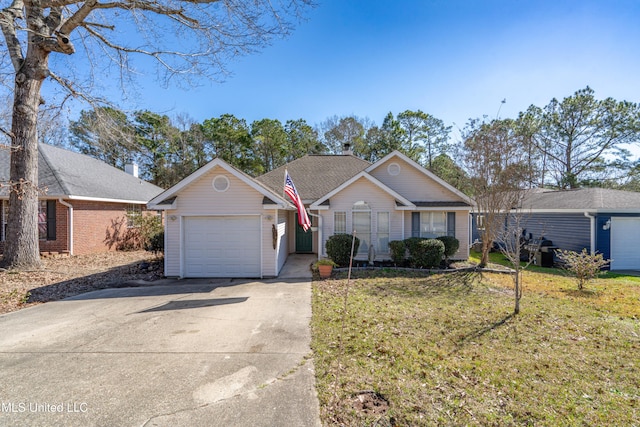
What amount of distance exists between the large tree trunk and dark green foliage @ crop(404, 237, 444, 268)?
1425 cm

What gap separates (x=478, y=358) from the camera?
4.74 meters

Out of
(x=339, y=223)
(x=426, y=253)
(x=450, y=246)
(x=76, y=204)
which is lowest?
(x=426, y=253)

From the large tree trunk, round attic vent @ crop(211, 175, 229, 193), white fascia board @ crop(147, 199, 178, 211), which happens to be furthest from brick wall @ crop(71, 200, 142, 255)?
round attic vent @ crop(211, 175, 229, 193)

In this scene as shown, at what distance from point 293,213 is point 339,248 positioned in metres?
4.91

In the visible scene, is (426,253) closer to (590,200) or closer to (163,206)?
(590,200)

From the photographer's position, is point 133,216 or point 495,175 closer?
point 495,175

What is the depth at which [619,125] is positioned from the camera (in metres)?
25.9

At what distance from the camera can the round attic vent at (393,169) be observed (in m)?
14.0

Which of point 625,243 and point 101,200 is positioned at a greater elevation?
point 101,200

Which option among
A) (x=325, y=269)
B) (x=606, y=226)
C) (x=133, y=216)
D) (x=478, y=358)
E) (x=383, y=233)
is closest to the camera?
(x=478, y=358)

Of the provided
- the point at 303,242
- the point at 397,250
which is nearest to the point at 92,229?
the point at 303,242

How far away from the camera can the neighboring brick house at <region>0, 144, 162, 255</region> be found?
13766mm

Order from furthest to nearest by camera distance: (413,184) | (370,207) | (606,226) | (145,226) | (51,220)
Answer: (145,226) < (413,184) < (51,220) < (370,207) < (606,226)

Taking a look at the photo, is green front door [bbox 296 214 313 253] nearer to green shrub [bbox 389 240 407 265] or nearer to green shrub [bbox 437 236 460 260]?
green shrub [bbox 389 240 407 265]
